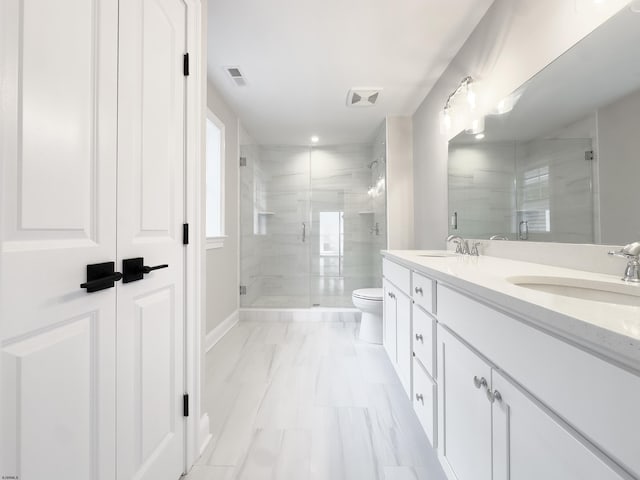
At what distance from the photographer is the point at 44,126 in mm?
643

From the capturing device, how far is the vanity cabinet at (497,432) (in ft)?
1.75

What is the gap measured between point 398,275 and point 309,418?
0.96m

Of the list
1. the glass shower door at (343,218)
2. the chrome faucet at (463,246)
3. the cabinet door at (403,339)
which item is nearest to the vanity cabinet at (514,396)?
the cabinet door at (403,339)

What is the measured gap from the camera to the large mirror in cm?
97

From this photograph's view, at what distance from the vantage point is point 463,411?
0.95 meters

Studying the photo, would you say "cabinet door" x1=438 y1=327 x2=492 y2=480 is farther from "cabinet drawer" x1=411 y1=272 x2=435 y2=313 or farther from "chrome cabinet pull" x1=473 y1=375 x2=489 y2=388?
"cabinet drawer" x1=411 y1=272 x2=435 y2=313

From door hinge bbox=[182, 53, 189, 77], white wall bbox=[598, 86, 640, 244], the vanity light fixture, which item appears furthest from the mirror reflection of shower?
door hinge bbox=[182, 53, 189, 77]

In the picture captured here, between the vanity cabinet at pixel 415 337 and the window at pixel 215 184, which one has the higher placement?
the window at pixel 215 184

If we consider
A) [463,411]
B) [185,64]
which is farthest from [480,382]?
[185,64]

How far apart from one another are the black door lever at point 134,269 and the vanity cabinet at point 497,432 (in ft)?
3.60

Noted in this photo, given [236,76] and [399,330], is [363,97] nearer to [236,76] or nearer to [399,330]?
[236,76]

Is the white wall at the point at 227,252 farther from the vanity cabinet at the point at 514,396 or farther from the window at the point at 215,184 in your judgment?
the vanity cabinet at the point at 514,396

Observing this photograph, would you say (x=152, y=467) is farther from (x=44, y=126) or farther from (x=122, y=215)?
(x=44, y=126)

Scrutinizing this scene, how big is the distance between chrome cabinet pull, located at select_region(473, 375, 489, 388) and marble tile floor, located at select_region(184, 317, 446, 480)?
2.19 feet
